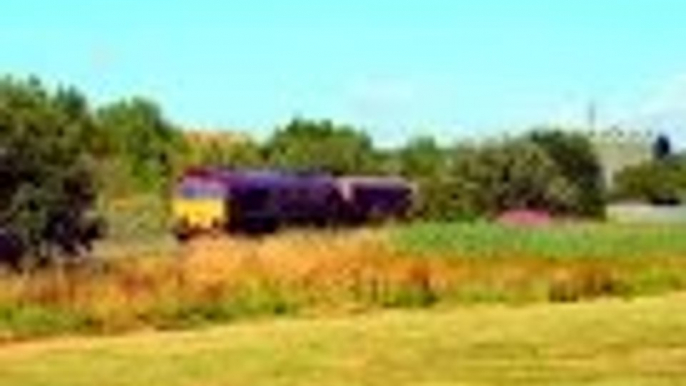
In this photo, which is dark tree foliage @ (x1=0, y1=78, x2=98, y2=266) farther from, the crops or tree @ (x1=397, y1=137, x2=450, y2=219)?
tree @ (x1=397, y1=137, x2=450, y2=219)

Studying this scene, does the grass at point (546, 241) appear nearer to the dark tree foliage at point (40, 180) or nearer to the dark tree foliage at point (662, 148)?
the dark tree foliage at point (40, 180)

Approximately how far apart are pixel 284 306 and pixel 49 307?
396 centimetres

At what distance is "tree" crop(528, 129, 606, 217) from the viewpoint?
86188 millimetres

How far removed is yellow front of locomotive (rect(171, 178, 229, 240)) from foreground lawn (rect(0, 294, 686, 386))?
1334 inches

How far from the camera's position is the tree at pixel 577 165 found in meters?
86.2

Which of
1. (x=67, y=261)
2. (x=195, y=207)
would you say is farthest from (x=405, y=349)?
(x=195, y=207)

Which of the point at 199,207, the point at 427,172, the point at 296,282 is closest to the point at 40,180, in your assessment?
the point at 296,282

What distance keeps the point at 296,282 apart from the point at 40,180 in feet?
41.7

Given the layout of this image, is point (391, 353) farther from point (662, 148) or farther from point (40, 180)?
point (662, 148)

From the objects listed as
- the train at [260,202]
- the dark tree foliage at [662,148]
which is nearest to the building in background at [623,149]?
the dark tree foliage at [662,148]

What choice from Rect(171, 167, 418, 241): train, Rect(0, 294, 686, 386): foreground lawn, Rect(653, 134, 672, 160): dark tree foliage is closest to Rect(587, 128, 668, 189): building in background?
Rect(653, 134, 672, 160): dark tree foliage

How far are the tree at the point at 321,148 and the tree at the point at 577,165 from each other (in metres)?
15.3

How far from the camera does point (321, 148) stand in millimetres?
111750

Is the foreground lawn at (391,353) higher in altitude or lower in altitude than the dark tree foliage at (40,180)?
lower
